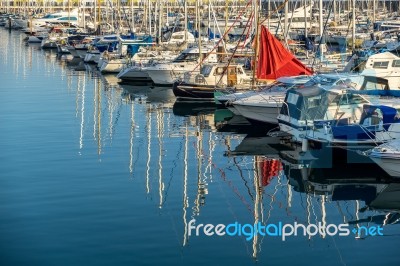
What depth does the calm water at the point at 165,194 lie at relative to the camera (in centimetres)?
1772

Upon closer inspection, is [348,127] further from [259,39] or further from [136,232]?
[259,39]

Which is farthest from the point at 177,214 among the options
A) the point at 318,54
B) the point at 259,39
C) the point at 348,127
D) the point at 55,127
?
the point at 318,54

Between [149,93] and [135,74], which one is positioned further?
[135,74]

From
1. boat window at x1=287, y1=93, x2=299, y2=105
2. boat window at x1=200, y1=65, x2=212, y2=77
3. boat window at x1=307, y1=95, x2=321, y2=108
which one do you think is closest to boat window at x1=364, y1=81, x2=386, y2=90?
boat window at x1=287, y1=93, x2=299, y2=105

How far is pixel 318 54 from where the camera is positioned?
42188 mm

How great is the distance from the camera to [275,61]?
3516 cm

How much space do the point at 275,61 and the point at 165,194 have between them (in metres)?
13.6

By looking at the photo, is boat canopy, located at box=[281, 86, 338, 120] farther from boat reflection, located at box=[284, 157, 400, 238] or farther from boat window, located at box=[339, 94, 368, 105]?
boat reflection, located at box=[284, 157, 400, 238]

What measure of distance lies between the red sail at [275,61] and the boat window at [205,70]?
5152 mm

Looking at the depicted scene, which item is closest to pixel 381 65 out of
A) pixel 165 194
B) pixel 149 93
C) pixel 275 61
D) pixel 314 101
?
pixel 275 61

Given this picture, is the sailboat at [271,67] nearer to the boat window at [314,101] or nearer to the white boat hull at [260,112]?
the white boat hull at [260,112]

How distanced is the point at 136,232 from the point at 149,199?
3.11m

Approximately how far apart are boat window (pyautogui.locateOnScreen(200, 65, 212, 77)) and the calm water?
2.42 m

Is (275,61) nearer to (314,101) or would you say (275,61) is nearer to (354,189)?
(314,101)
